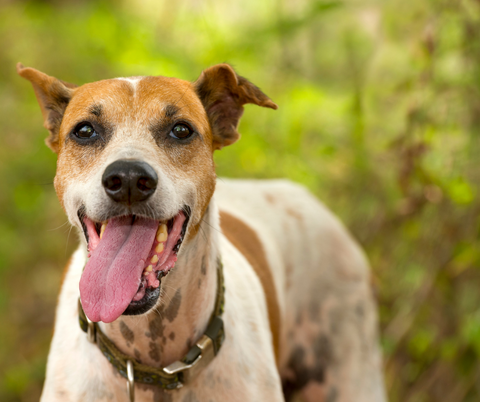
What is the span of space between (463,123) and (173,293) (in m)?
2.87

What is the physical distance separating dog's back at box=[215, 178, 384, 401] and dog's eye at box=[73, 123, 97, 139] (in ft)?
3.91

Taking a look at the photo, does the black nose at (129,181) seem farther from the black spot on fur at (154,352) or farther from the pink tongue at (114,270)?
the black spot on fur at (154,352)

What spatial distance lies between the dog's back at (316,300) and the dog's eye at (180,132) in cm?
102

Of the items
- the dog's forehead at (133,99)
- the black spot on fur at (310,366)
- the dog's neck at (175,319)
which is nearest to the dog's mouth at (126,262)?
the dog's neck at (175,319)

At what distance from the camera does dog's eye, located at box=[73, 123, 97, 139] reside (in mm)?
2266

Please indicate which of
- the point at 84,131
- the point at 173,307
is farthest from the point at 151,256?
the point at 84,131

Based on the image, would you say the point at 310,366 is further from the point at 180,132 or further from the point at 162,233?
the point at 180,132

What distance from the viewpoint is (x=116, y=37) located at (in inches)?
259

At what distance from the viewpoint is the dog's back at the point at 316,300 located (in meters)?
3.35

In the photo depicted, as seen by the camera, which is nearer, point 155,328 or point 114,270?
point 114,270

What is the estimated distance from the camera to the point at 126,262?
2.03 metres

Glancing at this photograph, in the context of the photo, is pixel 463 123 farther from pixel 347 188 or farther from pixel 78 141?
pixel 78 141

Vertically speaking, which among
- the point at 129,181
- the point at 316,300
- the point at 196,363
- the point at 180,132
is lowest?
the point at 316,300

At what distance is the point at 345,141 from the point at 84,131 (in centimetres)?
317
